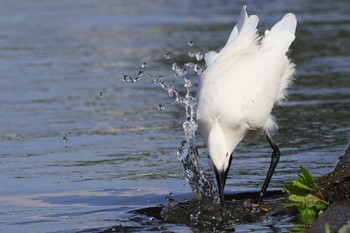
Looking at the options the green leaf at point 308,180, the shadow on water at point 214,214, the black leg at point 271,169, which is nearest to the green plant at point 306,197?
the green leaf at point 308,180

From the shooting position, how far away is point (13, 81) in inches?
559

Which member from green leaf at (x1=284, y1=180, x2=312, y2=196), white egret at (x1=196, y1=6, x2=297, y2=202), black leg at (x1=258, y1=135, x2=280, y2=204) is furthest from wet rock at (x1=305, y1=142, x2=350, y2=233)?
white egret at (x1=196, y1=6, x2=297, y2=202)

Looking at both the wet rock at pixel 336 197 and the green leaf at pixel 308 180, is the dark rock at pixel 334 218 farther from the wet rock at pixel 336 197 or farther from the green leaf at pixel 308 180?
the green leaf at pixel 308 180

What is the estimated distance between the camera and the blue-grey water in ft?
27.8

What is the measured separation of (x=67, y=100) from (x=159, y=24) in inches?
261

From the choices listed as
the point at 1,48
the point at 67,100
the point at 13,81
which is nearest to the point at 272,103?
the point at 67,100

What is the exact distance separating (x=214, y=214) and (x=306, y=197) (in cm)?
91

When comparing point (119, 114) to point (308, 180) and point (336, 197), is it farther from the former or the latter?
point (336, 197)

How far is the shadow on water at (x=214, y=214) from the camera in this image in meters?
7.59

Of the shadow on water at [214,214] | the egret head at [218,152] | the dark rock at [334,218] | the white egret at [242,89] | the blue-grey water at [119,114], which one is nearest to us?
the dark rock at [334,218]

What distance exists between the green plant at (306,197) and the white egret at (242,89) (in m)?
0.70

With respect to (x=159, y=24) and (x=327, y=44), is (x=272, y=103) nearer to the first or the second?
(x=327, y=44)

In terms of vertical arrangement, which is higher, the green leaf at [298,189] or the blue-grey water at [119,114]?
the blue-grey water at [119,114]

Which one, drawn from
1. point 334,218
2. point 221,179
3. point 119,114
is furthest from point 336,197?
point 119,114
